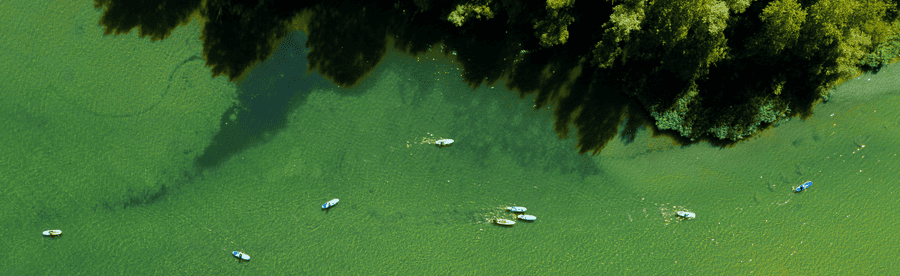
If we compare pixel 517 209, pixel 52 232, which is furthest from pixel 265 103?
pixel 517 209

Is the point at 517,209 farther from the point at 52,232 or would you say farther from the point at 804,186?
the point at 52,232

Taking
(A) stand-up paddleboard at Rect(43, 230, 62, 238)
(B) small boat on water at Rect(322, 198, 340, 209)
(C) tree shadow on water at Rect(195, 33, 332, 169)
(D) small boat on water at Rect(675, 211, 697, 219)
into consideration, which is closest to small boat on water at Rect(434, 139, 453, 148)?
(B) small boat on water at Rect(322, 198, 340, 209)

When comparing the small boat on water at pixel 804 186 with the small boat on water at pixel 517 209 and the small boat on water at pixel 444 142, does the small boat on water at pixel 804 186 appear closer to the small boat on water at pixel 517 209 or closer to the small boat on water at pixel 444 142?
the small boat on water at pixel 517 209

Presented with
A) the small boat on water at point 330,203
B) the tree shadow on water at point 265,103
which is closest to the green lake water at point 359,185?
the tree shadow on water at point 265,103

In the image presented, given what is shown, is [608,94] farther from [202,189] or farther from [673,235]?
[202,189]

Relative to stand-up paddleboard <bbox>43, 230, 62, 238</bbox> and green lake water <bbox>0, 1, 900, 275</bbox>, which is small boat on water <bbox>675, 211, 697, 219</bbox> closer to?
green lake water <bbox>0, 1, 900, 275</bbox>

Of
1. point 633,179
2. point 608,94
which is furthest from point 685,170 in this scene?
point 608,94
